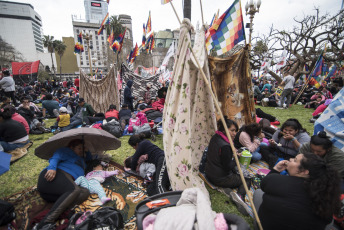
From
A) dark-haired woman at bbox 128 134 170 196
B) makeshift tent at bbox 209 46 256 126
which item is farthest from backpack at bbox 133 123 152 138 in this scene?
makeshift tent at bbox 209 46 256 126

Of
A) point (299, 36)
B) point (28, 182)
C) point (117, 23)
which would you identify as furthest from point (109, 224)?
point (117, 23)

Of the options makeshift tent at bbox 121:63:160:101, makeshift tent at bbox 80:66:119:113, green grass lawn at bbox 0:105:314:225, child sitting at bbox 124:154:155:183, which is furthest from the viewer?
makeshift tent at bbox 121:63:160:101

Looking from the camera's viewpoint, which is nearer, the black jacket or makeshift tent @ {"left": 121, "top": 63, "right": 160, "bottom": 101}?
the black jacket

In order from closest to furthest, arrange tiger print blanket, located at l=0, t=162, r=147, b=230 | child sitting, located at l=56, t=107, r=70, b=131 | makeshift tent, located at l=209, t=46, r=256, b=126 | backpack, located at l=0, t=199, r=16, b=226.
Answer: backpack, located at l=0, t=199, r=16, b=226, tiger print blanket, located at l=0, t=162, r=147, b=230, makeshift tent, located at l=209, t=46, r=256, b=126, child sitting, located at l=56, t=107, r=70, b=131

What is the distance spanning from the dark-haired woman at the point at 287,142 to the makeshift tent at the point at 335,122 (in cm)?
34

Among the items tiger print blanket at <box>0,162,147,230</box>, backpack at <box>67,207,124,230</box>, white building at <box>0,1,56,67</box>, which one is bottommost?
tiger print blanket at <box>0,162,147,230</box>

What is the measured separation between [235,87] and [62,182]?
4.74 meters

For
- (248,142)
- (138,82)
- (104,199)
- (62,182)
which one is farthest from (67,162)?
(138,82)

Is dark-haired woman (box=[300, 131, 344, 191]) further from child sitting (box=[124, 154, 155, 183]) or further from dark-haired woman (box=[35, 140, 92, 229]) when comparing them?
dark-haired woman (box=[35, 140, 92, 229])

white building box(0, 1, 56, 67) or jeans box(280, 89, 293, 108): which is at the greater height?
white building box(0, 1, 56, 67)

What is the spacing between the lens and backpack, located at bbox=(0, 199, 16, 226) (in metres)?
2.00

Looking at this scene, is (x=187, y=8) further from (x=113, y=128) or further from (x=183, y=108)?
(x=113, y=128)

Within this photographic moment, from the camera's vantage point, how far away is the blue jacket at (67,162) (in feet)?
8.57

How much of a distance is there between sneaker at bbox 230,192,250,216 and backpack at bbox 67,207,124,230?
1.68m
